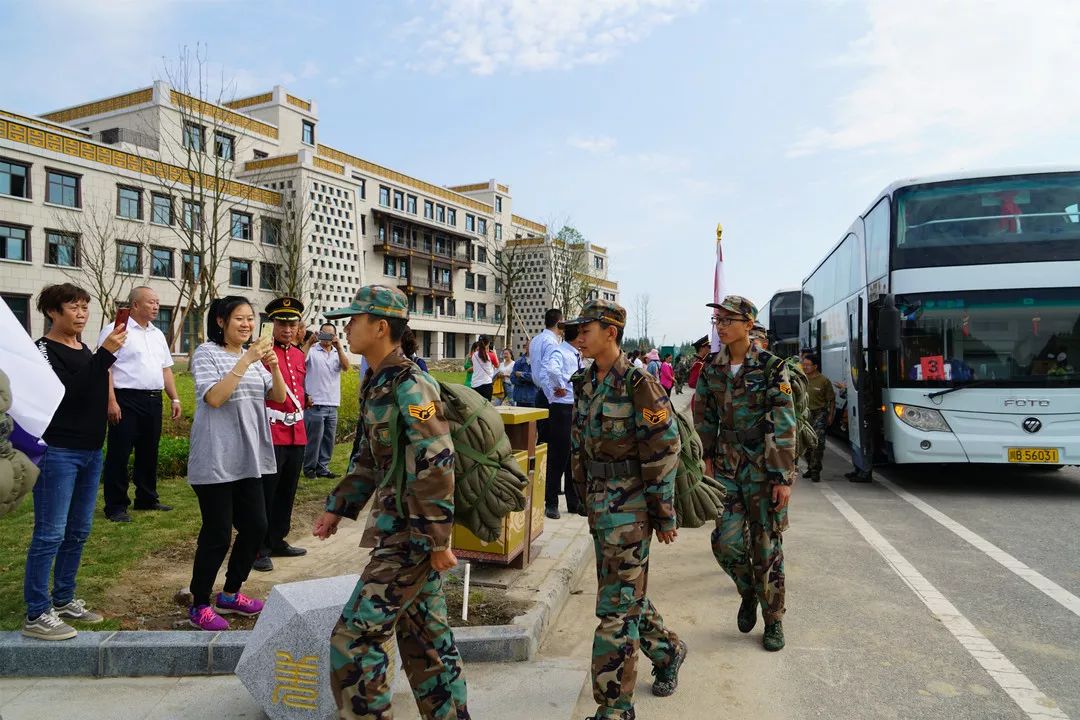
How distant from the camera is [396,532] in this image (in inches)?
106

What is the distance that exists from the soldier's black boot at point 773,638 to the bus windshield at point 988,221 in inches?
248

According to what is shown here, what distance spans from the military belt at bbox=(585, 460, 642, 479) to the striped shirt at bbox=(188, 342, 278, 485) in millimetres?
2025

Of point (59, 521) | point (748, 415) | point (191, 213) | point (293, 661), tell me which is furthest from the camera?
point (191, 213)

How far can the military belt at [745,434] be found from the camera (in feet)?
14.1

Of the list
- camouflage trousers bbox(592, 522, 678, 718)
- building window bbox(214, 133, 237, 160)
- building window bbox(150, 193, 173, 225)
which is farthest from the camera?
building window bbox(214, 133, 237, 160)

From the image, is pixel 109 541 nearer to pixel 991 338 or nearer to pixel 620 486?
pixel 620 486

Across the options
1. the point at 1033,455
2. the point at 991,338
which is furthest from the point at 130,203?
the point at 1033,455

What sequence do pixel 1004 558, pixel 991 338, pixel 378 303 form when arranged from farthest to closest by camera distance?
1. pixel 991 338
2. pixel 1004 558
3. pixel 378 303

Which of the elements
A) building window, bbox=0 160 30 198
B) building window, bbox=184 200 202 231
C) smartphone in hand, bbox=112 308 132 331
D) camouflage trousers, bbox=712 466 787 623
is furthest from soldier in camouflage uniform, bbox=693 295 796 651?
building window, bbox=0 160 30 198

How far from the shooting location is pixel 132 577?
4.83 m

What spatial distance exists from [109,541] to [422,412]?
14.3ft

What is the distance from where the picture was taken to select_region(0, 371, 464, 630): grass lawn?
4398mm

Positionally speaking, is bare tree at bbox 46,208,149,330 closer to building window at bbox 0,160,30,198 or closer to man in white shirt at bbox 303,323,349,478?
building window at bbox 0,160,30,198

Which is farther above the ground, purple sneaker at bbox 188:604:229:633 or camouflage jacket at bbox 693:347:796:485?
camouflage jacket at bbox 693:347:796:485
